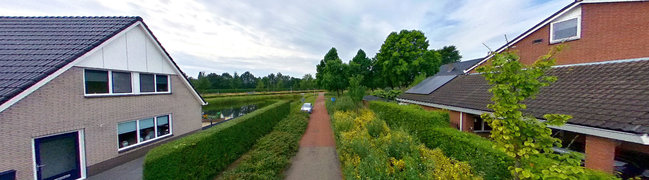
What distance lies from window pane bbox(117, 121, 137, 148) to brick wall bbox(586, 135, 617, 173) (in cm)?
1437

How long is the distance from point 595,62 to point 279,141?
13.1m

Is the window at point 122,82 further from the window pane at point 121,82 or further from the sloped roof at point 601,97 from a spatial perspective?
the sloped roof at point 601,97

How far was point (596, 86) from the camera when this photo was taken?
5.49 meters

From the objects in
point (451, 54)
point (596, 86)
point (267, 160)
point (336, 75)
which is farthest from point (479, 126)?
point (451, 54)

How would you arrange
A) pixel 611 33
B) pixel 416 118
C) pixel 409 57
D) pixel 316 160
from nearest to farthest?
pixel 611 33 → pixel 316 160 → pixel 416 118 → pixel 409 57

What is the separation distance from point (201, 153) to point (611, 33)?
14422 mm

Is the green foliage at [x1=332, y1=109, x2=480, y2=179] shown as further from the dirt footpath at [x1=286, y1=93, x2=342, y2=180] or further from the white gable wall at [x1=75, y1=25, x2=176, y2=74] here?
the white gable wall at [x1=75, y1=25, x2=176, y2=74]

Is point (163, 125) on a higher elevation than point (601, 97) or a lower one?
lower

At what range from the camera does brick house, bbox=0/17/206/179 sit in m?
4.98

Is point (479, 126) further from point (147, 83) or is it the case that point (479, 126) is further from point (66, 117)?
point (66, 117)

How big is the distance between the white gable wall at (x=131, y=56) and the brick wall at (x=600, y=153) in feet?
46.8

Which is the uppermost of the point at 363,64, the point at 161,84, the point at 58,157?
the point at 363,64

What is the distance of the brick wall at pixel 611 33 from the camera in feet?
19.5

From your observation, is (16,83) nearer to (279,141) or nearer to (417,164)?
(279,141)
